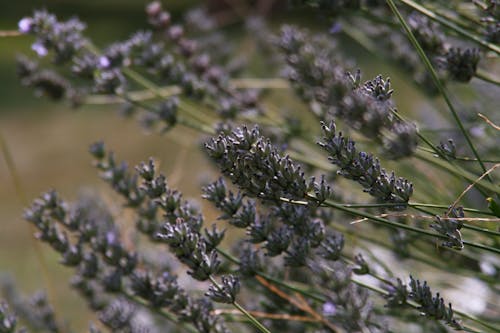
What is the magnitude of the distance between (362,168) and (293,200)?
0.18ft

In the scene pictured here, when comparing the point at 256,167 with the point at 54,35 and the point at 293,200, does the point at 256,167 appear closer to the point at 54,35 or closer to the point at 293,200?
the point at 293,200

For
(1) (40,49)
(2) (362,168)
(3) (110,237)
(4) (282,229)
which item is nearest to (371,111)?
(2) (362,168)

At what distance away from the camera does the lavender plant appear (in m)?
0.44

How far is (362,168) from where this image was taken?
0.43m

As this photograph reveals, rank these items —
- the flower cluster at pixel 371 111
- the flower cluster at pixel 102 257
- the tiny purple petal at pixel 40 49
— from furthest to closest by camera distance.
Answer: the tiny purple petal at pixel 40 49 → the flower cluster at pixel 102 257 → the flower cluster at pixel 371 111

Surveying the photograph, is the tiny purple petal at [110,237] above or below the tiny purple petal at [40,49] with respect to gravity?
below

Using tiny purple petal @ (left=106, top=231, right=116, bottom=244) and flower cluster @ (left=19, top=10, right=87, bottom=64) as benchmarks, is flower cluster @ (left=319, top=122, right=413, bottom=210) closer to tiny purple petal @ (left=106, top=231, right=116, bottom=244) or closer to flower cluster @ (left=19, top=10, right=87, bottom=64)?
tiny purple petal @ (left=106, top=231, right=116, bottom=244)

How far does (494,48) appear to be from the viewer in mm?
545

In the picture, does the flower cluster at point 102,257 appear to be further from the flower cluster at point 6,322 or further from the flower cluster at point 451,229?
the flower cluster at point 451,229

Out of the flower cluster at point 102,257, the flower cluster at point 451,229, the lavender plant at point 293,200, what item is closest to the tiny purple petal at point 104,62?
the lavender plant at point 293,200

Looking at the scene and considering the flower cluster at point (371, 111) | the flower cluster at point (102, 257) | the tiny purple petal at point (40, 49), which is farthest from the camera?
the tiny purple petal at point (40, 49)

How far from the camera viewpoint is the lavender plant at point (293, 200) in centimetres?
44

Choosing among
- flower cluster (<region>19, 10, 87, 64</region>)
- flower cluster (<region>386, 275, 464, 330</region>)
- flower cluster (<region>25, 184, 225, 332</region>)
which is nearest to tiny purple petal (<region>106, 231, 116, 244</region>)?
flower cluster (<region>25, 184, 225, 332</region>)

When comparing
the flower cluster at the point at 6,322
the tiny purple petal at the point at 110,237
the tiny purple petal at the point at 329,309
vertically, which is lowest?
the tiny purple petal at the point at 329,309
